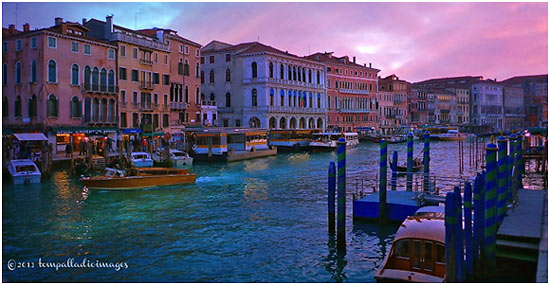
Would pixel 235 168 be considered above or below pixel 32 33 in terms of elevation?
below

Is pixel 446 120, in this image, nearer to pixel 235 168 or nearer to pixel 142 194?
pixel 235 168

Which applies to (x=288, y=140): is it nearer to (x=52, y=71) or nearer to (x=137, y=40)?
(x=137, y=40)

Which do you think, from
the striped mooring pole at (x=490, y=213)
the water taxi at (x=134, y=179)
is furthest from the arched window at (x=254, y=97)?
the striped mooring pole at (x=490, y=213)

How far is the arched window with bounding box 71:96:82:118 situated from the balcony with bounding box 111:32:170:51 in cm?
444

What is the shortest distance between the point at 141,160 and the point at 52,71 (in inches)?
245

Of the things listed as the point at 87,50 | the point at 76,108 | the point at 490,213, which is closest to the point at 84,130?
the point at 76,108

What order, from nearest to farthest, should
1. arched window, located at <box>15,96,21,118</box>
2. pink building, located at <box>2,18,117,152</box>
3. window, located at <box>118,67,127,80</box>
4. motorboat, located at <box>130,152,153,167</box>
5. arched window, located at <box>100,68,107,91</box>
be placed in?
motorboat, located at <box>130,152,153,167</box>
pink building, located at <box>2,18,117,152</box>
arched window, located at <box>15,96,21,118</box>
arched window, located at <box>100,68,107,91</box>
window, located at <box>118,67,127,80</box>

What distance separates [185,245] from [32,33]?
60.4 ft

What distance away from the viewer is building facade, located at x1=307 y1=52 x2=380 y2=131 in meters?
51.1

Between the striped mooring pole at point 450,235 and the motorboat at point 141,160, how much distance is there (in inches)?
716

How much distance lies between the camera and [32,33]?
24.0 metres

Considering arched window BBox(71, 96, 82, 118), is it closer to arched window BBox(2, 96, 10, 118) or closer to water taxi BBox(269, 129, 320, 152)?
arched window BBox(2, 96, 10, 118)

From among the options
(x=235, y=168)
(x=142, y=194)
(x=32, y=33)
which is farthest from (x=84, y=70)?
(x=142, y=194)

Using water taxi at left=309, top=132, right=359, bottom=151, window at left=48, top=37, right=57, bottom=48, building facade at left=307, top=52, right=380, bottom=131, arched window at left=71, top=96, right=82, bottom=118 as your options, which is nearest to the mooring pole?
window at left=48, top=37, right=57, bottom=48
